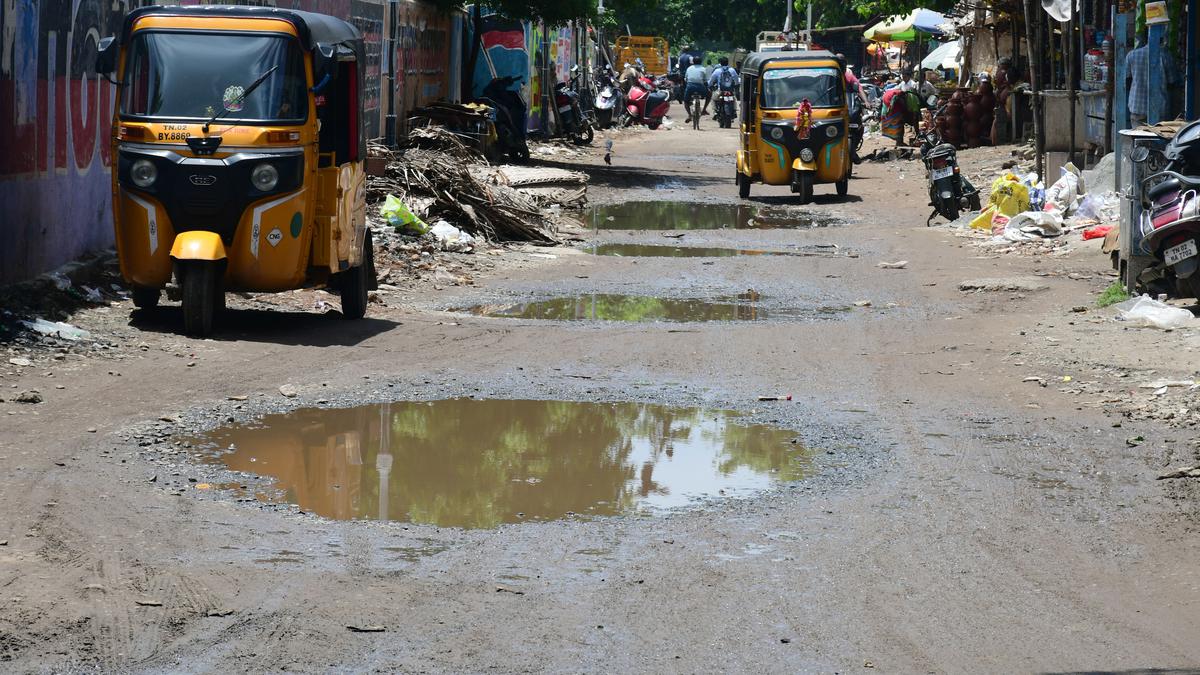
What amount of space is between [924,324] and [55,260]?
6.78 metres

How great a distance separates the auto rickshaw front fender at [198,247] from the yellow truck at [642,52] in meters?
56.7

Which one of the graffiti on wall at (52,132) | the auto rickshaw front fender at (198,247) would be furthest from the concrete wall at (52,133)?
the auto rickshaw front fender at (198,247)

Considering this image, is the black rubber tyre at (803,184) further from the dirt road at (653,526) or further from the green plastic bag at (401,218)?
the dirt road at (653,526)

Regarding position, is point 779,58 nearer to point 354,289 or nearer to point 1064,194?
point 1064,194

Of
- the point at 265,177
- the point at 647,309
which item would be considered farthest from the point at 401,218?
the point at 265,177

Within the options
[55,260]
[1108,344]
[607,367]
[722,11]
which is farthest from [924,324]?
[722,11]

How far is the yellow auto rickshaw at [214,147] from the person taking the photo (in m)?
10.2

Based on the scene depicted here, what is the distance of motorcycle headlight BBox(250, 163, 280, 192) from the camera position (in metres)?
10.2

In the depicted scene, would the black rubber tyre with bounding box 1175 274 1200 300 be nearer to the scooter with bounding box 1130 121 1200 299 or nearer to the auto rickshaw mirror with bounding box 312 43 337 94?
the scooter with bounding box 1130 121 1200 299

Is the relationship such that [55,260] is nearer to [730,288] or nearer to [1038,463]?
[730,288]

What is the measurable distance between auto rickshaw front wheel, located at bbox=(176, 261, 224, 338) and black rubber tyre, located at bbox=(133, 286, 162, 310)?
50 centimetres

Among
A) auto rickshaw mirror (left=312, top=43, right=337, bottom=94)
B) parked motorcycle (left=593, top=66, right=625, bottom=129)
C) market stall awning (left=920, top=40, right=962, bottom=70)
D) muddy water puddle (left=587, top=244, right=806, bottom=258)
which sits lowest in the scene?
muddy water puddle (left=587, top=244, right=806, bottom=258)

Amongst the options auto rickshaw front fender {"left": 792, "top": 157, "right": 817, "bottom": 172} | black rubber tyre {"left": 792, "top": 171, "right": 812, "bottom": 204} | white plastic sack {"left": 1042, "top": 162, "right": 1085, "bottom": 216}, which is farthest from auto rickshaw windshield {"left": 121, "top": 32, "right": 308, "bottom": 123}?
black rubber tyre {"left": 792, "top": 171, "right": 812, "bottom": 204}

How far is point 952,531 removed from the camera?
6.19 metres
